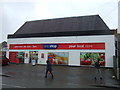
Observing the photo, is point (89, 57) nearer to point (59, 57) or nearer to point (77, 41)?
point (77, 41)

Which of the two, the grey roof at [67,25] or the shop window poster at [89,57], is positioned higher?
the grey roof at [67,25]

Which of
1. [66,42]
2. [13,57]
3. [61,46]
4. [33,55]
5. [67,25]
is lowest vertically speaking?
[13,57]

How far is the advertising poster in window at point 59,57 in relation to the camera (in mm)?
24359

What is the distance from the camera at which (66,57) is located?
24297 millimetres

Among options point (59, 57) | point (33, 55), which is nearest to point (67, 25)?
point (59, 57)

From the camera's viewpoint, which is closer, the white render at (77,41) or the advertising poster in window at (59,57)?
the white render at (77,41)

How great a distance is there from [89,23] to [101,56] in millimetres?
6744

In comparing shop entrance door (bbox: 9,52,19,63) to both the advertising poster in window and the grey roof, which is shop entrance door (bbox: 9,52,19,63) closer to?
the grey roof

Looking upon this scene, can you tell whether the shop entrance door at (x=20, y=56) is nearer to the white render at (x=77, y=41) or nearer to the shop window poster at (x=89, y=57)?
the white render at (x=77, y=41)

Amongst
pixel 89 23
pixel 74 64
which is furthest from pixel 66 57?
pixel 89 23

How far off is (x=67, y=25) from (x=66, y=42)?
458 cm

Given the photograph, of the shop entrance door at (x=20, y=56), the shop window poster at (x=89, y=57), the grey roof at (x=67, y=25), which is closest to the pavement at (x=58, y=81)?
the shop window poster at (x=89, y=57)

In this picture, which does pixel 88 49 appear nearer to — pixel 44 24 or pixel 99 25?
pixel 99 25

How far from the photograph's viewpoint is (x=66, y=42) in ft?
79.8
